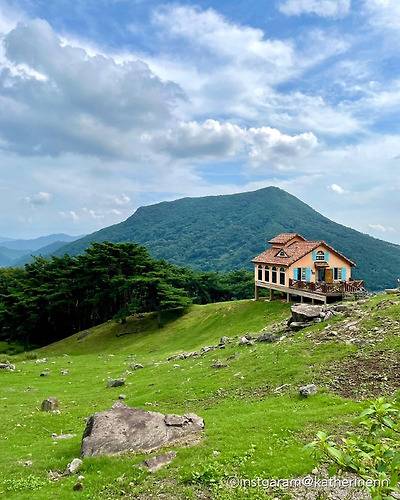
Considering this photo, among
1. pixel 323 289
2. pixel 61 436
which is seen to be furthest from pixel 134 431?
pixel 323 289

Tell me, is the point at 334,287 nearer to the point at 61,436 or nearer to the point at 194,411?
the point at 194,411

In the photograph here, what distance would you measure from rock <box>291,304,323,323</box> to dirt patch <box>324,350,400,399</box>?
10567 millimetres

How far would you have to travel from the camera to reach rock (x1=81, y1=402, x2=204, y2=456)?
15.0 m

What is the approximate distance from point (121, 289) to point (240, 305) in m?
19.4

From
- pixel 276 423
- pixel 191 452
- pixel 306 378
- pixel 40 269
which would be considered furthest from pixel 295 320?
pixel 40 269

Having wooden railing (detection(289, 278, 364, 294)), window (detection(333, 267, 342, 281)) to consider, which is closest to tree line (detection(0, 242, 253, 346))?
wooden railing (detection(289, 278, 364, 294))

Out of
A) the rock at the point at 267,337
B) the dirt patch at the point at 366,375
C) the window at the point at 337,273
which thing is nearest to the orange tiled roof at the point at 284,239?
the window at the point at 337,273

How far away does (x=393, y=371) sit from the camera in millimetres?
20422

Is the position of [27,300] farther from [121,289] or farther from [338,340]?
[338,340]

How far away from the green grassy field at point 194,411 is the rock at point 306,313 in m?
2.56

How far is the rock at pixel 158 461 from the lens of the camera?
13.3m

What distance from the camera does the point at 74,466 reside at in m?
14.2

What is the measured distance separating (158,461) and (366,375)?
37.7 ft

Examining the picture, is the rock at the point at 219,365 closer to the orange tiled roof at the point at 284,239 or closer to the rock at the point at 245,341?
the rock at the point at 245,341
